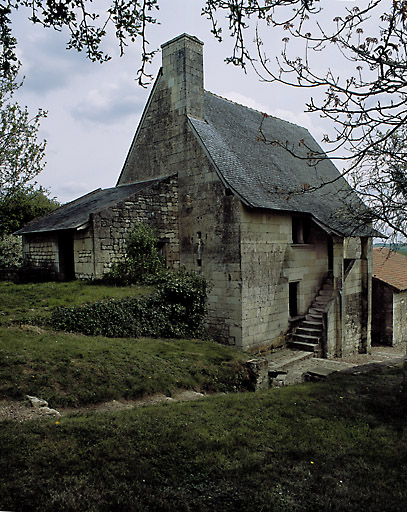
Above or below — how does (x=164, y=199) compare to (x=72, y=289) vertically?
above

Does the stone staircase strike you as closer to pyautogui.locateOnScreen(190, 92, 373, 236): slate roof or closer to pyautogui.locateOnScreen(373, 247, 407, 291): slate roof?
pyautogui.locateOnScreen(190, 92, 373, 236): slate roof

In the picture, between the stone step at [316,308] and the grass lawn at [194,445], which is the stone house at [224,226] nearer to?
the stone step at [316,308]

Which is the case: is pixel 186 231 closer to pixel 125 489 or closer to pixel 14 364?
pixel 14 364

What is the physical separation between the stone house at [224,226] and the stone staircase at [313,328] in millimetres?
39

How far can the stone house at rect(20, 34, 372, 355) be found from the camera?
1245 cm

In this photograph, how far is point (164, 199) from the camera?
45.7ft

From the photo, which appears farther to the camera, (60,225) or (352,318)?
(352,318)

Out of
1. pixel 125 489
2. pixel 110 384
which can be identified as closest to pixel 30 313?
pixel 110 384

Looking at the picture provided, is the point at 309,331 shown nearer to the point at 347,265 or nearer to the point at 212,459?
the point at 347,265

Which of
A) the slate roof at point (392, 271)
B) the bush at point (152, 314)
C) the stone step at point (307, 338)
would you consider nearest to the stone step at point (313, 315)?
the stone step at point (307, 338)

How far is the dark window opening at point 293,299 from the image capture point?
48.8 ft

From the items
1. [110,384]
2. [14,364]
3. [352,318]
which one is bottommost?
[352,318]

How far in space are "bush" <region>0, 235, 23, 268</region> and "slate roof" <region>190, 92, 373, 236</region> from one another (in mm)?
11520

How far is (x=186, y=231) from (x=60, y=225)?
175 inches
